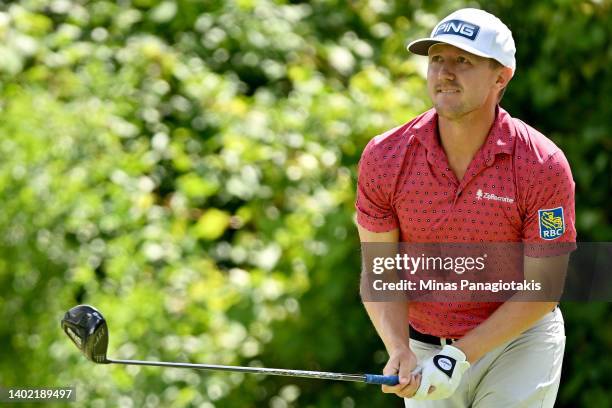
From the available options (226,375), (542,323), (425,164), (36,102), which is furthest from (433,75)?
(36,102)

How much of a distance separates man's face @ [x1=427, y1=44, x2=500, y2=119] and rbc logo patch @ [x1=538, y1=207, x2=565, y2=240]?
Answer: 33cm

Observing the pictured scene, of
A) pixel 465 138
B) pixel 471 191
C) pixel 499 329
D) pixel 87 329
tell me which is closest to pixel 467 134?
pixel 465 138

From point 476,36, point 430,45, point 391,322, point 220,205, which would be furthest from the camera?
point 220,205

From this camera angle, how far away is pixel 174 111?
629 cm

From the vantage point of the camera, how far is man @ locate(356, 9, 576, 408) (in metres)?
3.48

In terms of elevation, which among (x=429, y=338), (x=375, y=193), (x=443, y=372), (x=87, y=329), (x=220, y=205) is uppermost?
(x=375, y=193)

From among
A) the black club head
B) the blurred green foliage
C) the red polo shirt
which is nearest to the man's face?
the red polo shirt

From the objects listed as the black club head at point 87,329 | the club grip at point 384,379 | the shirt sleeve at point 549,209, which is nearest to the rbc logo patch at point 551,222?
the shirt sleeve at point 549,209

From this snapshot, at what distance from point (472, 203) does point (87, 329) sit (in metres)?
1.15

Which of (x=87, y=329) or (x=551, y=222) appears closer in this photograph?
(x=551, y=222)

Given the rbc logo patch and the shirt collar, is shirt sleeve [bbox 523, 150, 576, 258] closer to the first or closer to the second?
the rbc logo patch

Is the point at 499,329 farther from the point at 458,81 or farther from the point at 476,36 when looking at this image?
the point at 476,36

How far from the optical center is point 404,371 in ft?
11.5

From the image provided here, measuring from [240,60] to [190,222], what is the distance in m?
1.02
